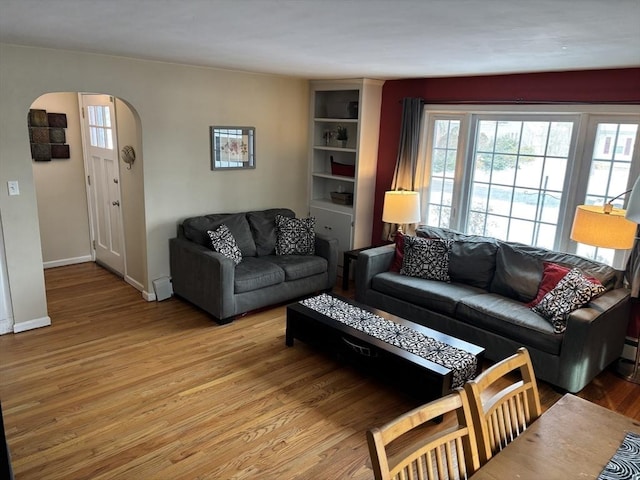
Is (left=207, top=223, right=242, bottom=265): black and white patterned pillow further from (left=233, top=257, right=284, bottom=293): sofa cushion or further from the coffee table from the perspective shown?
the coffee table

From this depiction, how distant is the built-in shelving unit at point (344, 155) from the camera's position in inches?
205

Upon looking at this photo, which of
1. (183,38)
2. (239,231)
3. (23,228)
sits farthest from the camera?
(239,231)

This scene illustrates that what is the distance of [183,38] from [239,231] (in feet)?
7.53

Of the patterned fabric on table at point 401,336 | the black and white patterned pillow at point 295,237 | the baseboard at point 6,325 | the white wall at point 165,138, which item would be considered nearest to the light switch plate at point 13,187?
the white wall at point 165,138

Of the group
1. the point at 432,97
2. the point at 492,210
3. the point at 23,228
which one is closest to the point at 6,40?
the point at 23,228

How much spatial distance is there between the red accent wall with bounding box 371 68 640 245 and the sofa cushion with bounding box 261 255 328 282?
1000 millimetres

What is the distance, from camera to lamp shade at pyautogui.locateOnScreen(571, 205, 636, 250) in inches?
128

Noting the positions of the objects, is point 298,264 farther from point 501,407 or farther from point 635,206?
point 635,206

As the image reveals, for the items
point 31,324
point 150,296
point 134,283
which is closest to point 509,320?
point 150,296

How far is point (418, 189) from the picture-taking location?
5031mm

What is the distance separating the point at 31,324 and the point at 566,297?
431 centimetres

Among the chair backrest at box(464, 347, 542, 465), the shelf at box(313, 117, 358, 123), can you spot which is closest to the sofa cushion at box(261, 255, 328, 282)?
the shelf at box(313, 117, 358, 123)

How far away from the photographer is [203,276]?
4.34 m

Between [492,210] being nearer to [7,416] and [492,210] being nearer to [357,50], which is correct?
[357,50]
